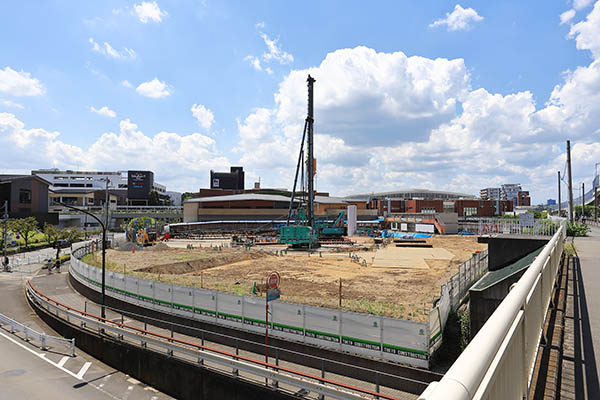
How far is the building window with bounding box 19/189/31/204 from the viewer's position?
7825 centimetres

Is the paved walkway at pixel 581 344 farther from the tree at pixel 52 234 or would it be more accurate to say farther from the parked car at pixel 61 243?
the tree at pixel 52 234

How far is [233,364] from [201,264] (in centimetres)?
2533

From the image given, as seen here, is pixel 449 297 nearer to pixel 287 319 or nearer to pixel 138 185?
pixel 287 319

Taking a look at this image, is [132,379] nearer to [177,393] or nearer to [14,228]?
[177,393]

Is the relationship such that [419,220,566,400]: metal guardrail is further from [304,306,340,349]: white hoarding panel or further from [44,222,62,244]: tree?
[44,222,62,244]: tree

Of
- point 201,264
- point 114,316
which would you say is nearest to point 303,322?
point 114,316

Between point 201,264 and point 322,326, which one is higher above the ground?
point 322,326

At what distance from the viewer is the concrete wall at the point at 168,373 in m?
13.3

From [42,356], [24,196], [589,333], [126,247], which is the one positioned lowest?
[42,356]

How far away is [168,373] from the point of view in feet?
50.1

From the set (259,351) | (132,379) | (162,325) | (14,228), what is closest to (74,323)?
(162,325)

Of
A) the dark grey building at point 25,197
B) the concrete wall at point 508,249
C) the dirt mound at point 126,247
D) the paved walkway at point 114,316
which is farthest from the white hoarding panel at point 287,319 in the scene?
the dark grey building at point 25,197

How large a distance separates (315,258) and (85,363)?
91.2 feet

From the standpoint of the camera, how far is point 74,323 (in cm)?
2069
